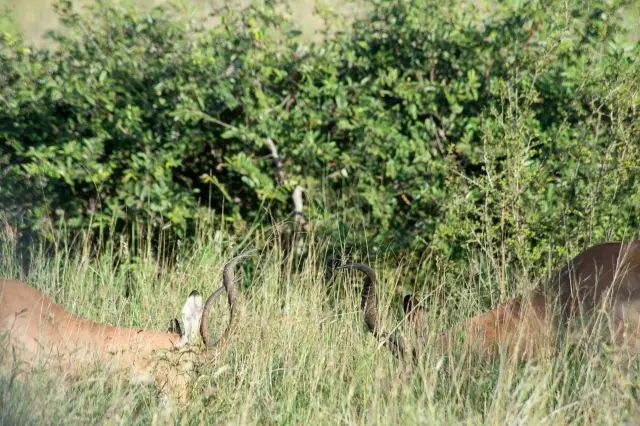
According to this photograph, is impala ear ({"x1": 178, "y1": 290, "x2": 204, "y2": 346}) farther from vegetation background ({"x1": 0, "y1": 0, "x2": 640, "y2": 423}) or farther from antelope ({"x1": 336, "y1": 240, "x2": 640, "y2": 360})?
vegetation background ({"x1": 0, "y1": 0, "x2": 640, "y2": 423})

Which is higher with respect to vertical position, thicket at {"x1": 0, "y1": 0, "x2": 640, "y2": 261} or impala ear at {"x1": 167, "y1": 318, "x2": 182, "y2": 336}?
thicket at {"x1": 0, "y1": 0, "x2": 640, "y2": 261}

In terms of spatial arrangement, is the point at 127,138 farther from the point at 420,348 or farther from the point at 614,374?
the point at 614,374

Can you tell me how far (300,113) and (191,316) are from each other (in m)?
2.76

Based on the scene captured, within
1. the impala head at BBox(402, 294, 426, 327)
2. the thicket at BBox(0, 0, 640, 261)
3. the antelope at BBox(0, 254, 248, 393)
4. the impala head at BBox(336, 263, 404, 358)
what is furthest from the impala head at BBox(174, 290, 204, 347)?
the thicket at BBox(0, 0, 640, 261)

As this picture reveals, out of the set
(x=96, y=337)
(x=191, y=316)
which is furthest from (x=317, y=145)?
(x=96, y=337)

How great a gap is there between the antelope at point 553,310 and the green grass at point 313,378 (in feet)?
0.37

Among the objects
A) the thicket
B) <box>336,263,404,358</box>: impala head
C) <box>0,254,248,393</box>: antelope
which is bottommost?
<box>0,254,248,393</box>: antelope

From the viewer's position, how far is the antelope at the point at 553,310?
16.6ft

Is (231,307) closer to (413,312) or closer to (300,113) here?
(413,312)

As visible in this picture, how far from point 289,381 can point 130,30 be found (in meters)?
3.79

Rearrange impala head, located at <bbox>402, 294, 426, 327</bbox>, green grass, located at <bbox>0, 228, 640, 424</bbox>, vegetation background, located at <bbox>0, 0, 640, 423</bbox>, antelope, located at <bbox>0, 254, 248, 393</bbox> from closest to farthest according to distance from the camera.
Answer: green grass, located at <bbox>0, 228, 640, 424</bbox>
antelope, located at <bbox>0, 254, 248, 393</bbox>
impala head, located at <bbox>402, 294, 426, 327</bbox>
vegetation background, located at <bbox>0, 0, 640, 423</bbox>

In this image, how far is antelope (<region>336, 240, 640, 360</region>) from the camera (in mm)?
5062

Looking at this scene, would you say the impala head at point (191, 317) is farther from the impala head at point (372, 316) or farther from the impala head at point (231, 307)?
the impala head at point (372, 316)

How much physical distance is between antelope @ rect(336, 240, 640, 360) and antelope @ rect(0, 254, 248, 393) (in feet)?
2.42
